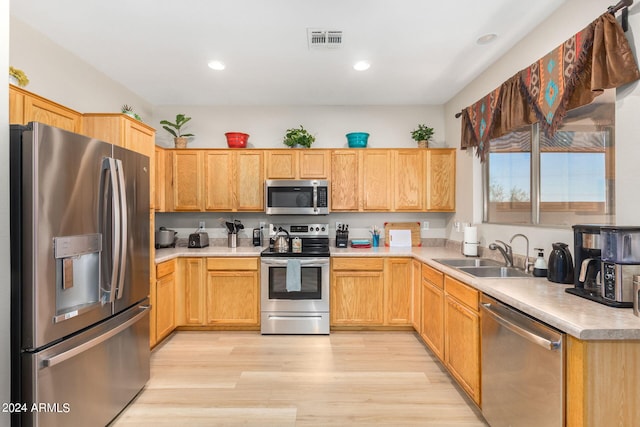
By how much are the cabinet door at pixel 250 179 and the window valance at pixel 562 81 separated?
8.06 ft

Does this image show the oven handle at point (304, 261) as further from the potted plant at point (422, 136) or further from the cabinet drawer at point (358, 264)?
the potted plant at point (422, 136)

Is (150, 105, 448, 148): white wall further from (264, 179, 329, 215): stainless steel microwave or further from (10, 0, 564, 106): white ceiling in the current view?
(264, 179, 329, 215): stainless steel microwave

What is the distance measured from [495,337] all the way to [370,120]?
3.07 meters

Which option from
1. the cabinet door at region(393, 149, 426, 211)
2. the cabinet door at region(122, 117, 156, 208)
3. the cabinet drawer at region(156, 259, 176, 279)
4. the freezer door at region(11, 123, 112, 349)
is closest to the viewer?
the freezer door at region(11, 123, 112, 349)

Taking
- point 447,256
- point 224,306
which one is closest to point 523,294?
point 447,256

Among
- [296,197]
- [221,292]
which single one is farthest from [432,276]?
[221,292]

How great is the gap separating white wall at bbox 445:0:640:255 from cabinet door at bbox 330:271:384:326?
120 centimetres

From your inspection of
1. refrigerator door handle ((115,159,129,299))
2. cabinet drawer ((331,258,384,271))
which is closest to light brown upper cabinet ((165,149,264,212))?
cabinet drawer ((331,258,384,271))

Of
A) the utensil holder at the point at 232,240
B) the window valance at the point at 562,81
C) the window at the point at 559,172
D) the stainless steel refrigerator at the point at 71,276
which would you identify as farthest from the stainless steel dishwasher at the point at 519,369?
the utensil holder at the point at 232,240

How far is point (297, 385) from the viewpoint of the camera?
2533 mm

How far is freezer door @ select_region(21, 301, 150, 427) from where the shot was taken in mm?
1552

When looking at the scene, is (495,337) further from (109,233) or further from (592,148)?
Result: (109,233)

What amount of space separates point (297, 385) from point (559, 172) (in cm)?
256

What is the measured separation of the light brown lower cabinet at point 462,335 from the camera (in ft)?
7.06
